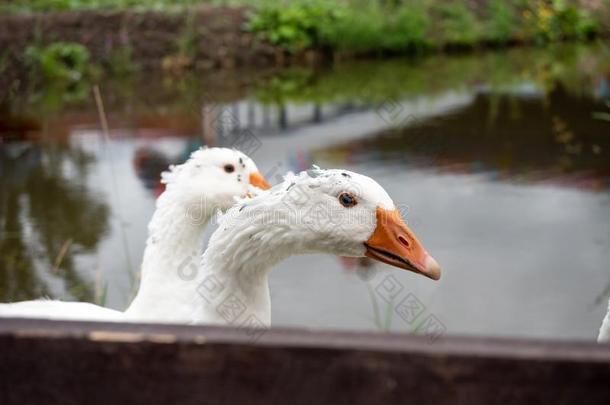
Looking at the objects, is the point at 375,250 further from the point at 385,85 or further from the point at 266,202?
the point at 385,85

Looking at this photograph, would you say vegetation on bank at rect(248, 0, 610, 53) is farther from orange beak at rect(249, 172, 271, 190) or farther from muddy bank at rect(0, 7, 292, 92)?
orange beak at rect(249, 172, 271, 190)

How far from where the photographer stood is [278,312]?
3654 mm

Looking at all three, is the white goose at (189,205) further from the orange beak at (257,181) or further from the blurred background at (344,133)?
the blurred background at (344,133)

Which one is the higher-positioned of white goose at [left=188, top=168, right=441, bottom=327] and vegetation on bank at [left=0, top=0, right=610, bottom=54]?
white goose at [left=188, top=168, right=441, bottom=327]

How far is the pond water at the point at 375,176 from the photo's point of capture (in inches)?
146

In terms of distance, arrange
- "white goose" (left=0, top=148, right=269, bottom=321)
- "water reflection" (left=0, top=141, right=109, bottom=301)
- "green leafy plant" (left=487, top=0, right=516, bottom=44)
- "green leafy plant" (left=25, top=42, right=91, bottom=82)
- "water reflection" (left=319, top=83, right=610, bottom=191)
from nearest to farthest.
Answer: "white goose" (left=0, top=148, right=269, bottom=321)
"water reflection" (left=0, top=141, right=109, bottom=301)
"water reflection" (left=319, top=83, right=610, bottom=191)
"green leafy plant" (left=25, top=42, right=91, bottom=82)
"green leafy plant" (left=487, top=0, right=516, bottom=44)

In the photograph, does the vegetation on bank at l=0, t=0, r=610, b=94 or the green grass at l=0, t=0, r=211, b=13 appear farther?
the green grass at l=0, t=0, r=211, b=13

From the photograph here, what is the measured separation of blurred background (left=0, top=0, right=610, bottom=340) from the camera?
3859 mm

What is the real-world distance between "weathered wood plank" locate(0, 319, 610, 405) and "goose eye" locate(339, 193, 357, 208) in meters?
1.17

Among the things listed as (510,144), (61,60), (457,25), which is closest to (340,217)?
(510,144)

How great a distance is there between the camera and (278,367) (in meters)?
0.92

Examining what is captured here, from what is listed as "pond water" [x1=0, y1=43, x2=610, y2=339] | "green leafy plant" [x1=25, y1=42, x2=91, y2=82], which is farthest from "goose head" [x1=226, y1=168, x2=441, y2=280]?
"green leafy plant" [x1=25, y1=42, x2=91, y2=82]

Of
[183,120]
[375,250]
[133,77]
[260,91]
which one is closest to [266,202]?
[375,250]

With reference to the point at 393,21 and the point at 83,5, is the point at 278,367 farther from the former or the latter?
the point at 83,5
